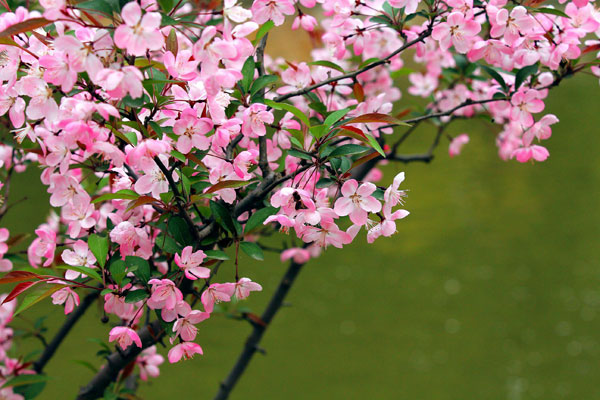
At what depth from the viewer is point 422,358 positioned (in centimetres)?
370

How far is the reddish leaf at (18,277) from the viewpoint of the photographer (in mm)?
720

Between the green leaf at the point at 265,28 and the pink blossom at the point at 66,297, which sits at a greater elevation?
the green leaf at the point at 265,28

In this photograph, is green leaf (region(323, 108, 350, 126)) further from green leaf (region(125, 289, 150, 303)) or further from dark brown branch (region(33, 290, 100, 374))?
dark brown branch (region(33, 290, 100, 374))

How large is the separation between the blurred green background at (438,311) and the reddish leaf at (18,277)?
2072 mm

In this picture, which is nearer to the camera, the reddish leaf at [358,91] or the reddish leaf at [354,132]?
the reddish leaf at [354,132]

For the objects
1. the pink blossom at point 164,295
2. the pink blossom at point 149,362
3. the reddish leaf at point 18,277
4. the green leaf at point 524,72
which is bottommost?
the pink blossom at point 149,362

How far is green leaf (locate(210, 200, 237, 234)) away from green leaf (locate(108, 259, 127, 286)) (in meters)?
0.13

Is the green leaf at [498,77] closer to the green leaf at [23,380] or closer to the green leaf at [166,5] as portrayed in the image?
the green leaf at [166,5]

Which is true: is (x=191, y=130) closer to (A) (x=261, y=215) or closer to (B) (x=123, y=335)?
(A) (x=261, y=215)

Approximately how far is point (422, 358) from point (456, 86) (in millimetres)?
2532

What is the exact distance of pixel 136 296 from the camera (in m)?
0.74

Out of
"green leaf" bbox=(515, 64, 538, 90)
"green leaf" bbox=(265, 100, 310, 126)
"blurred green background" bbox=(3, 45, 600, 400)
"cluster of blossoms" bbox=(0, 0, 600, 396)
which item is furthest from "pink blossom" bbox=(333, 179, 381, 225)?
"blurred green background" bbox=(3, 45, 600, 400)

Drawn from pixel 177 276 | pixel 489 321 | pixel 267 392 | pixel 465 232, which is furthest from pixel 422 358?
pixel 177 276

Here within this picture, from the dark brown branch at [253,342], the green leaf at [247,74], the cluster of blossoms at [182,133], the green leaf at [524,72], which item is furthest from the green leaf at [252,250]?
the dark brown branch at [253,342]
